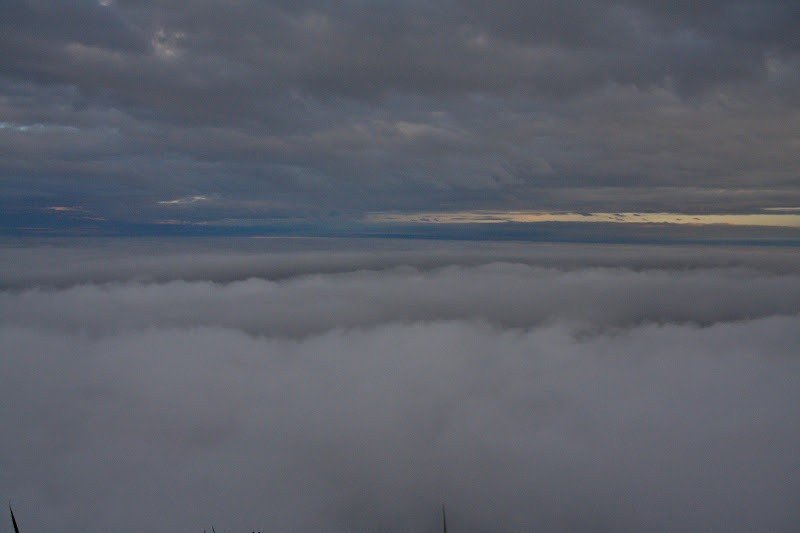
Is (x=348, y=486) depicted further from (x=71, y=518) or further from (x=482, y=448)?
(x=71, y=518)

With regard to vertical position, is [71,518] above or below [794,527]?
below

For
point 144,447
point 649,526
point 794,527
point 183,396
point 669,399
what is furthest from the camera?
point 183,396

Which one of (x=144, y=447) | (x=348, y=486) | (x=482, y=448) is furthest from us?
(x=144, y=447)

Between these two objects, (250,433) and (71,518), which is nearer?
(71,518)

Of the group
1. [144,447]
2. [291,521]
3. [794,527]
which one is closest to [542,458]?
[794,527]

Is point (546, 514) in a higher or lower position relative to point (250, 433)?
lower

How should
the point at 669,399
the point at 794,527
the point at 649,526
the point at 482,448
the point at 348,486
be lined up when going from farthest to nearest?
the point at 669,399 < the point at 482,448 < the point at 348,486 < the point at 649,526 < the point at 794,527

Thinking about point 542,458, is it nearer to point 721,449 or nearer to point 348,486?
point 721,449

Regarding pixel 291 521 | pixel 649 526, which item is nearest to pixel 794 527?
pixel 649 526

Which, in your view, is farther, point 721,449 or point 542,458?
point 542,458
